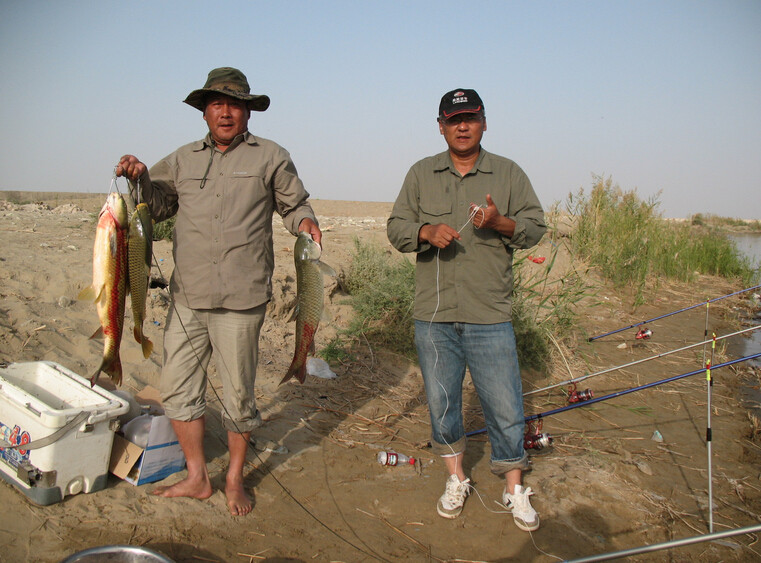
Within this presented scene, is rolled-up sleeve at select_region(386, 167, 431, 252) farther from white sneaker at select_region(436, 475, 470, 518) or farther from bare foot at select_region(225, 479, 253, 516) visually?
bare foot at select_region(225, 479, 253, 516)

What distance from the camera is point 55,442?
117 inches

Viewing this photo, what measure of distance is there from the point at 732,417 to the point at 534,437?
3.00 m

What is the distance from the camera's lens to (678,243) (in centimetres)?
1448

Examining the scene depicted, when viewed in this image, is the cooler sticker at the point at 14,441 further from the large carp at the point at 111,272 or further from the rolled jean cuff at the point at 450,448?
the rolled jean cuff at the point at 450,448

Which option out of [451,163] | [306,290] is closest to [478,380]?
[306,290]

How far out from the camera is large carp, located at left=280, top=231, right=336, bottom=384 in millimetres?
3119

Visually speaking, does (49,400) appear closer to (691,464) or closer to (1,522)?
(1,522)

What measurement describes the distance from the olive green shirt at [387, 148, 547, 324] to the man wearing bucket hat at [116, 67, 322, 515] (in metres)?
0.74

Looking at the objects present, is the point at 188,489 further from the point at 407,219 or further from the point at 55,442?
the point at 407,219

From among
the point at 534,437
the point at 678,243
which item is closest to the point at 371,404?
the point at 534,437

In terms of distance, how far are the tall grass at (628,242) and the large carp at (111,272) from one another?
911 cm

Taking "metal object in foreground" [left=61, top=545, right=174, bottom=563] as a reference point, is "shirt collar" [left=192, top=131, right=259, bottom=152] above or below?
above

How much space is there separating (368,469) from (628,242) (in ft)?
31.7

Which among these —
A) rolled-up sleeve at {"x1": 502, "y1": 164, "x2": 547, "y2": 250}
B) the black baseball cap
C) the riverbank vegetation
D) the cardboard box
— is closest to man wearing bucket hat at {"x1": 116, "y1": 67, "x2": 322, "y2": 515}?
the cardboard box
